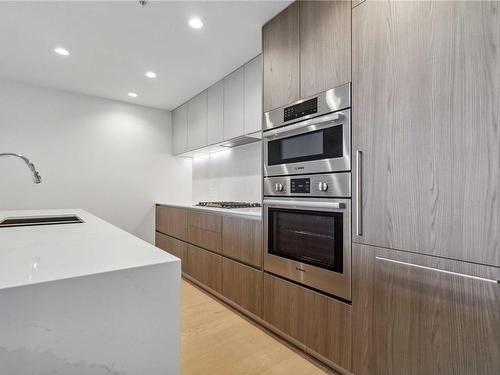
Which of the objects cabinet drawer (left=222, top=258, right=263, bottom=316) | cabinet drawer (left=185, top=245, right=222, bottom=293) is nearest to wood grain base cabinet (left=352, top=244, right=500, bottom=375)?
cabinet drawer (left=222, top=258, right=263, bottom=316)

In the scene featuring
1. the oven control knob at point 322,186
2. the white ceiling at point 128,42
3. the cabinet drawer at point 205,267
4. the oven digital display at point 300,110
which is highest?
Result: the white ceiling at point 128,42

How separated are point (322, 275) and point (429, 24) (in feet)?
4.61

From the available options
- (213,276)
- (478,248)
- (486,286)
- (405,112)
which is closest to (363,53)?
(405,112)

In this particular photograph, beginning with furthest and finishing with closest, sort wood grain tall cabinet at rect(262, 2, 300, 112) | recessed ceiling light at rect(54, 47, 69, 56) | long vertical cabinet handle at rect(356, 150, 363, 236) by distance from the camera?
recessed ceiling light at rect(54, 47, 69, 56)
wood grain tall cabinet at rect(262, 2, 300, 112)
long vertical cabinet handle at rect(356, 150, 363, 236)

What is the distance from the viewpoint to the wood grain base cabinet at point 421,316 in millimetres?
1038

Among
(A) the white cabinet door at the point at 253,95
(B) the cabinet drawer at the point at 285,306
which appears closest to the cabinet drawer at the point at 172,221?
(A) the white cabinet door at the point at 253,95

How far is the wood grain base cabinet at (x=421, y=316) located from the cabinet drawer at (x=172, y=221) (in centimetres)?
241

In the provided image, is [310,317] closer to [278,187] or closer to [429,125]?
[278,187]

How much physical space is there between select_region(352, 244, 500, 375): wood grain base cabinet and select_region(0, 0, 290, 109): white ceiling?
6.19 feet

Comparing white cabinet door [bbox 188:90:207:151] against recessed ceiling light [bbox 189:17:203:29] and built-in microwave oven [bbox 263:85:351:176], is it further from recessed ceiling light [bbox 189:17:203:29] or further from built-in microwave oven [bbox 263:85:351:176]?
built-in microwave oven [bbox 263:85:351:176]

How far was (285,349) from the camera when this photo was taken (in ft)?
6.04

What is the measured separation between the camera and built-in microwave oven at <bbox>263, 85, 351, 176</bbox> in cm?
156

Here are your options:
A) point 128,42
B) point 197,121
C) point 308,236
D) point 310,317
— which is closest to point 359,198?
point 308,236

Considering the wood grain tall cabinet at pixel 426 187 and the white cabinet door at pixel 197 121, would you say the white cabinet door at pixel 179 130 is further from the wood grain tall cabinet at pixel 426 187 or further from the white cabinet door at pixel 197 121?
the wood grain tall cabinet at pixel 426 187
